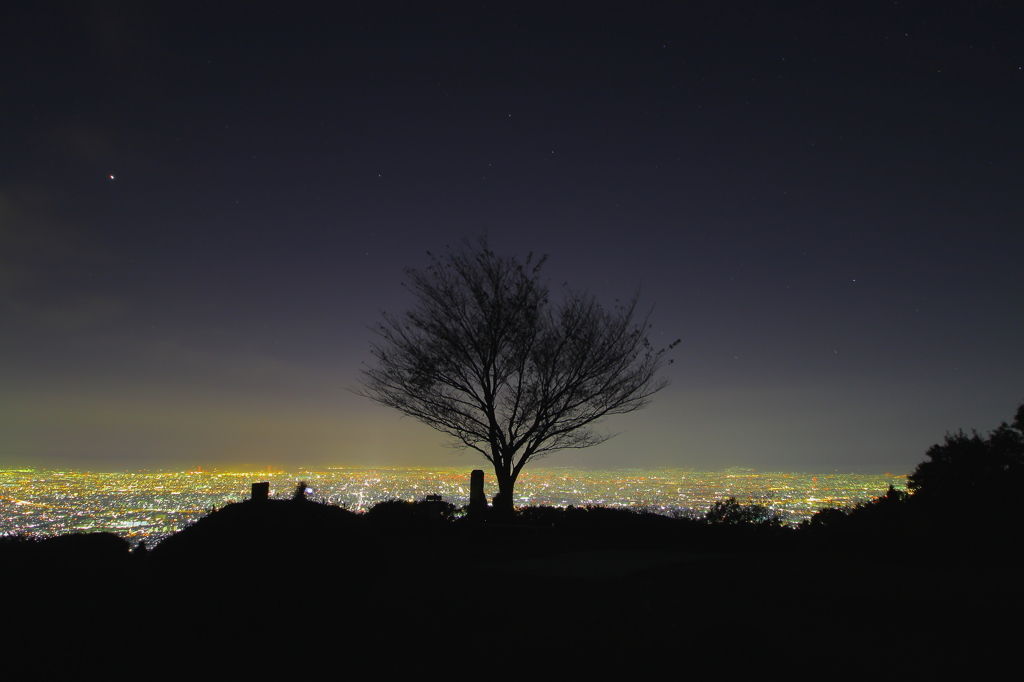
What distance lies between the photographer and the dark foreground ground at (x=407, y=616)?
4.34 meters

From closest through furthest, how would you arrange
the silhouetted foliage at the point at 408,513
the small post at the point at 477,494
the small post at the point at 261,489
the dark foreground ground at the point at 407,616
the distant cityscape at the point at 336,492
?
the dark foreground ground at the point at 407,616
the distant cityscape at the point at 336,492
the small post at the point at 261,489
the silhouetted foliage at the point at 408,513
the small post at the point at 477,494

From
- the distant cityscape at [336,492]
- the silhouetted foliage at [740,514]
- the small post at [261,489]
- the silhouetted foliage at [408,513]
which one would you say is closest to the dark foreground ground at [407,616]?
the distant cityscape at [336,492]

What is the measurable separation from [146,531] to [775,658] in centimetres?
762

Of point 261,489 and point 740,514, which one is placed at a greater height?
point 261,489

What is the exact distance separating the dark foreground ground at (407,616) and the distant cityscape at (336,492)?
1257mm

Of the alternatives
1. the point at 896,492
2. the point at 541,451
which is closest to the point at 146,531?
the point at 541,451

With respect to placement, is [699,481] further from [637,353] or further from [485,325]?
[485,325]

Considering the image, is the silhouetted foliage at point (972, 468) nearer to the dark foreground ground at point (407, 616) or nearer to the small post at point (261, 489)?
the dark foreground ground at point (407, 616)

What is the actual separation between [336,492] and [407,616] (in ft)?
34.5

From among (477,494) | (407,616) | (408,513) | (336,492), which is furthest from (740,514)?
(407,616)

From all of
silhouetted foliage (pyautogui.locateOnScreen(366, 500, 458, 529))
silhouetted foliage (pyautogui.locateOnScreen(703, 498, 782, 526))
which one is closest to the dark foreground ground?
silhouetted foliage (pyautogui.locateOnScreen(366, 500, 458, 529))

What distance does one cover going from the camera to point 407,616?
5.48 m

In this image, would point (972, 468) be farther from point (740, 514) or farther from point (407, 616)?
point (407, 616)

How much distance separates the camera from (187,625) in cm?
489
